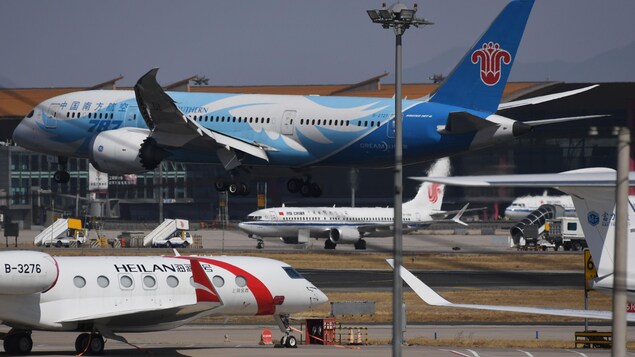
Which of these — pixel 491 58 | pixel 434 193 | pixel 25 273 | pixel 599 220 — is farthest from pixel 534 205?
pixel 599 220

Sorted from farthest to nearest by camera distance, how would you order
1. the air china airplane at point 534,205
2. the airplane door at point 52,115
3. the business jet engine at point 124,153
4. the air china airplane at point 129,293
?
the air china airplane at point 534,205, the airplane door at point 52,115, the business jet engine at point 124,153, the air china airplane at point 129,293

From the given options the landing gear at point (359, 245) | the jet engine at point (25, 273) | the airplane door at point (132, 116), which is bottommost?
the landing gear at point (359, 245)

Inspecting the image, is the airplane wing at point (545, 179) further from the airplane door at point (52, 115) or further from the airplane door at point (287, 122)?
the airplane door at point (52, 115)

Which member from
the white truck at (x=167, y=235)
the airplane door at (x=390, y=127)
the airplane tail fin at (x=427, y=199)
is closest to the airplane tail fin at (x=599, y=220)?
the airplane door at (x=390, y=127)

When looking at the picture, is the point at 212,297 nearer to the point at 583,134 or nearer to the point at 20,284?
the point at 20,284

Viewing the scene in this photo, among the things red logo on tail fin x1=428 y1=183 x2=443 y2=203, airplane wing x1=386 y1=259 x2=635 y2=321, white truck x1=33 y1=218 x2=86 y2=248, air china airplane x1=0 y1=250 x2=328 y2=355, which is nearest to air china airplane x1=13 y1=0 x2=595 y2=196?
air china airplane x1=0 y1=250 x2=328 y2=355

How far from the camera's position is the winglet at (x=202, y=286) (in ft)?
123

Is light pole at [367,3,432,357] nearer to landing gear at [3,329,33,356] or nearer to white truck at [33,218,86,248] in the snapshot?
landing gear at [3,329,33,356]

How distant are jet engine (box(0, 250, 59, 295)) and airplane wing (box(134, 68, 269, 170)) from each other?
19.5 metres

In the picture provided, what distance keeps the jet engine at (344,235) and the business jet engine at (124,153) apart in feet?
119

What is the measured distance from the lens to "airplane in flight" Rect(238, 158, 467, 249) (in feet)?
302

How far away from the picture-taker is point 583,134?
1717 cm

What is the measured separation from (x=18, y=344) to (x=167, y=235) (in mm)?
56658

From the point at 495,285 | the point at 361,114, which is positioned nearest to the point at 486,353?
the point at 361,114
